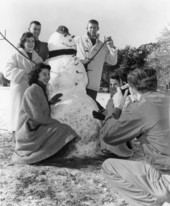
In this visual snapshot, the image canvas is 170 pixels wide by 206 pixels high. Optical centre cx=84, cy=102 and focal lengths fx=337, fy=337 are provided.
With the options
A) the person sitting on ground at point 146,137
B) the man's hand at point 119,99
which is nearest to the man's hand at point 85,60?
the man's hand at point 119,99

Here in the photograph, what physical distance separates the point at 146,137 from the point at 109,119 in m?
0.38

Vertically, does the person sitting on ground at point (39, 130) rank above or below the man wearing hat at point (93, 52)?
below

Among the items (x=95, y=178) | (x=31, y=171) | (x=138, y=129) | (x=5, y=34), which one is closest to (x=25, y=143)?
(x=31, y=171)

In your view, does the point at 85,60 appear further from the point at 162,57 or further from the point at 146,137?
the point at 162,57

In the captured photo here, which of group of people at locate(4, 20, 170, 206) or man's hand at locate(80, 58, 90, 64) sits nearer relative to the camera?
group of people at locate(4, 20, 170, 206)

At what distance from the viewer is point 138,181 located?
2750mm

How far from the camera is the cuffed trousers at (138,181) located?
2623mm

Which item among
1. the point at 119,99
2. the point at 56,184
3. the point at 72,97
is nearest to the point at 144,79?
the point at 56,184

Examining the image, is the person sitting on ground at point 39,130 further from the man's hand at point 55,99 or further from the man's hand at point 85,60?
the man's hand at point 85,60

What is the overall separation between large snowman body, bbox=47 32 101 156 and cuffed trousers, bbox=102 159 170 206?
1339 millimetres

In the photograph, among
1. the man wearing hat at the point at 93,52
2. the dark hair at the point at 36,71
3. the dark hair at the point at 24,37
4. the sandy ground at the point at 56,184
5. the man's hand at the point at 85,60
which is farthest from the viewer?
the man wearing hat at the point at 93,52

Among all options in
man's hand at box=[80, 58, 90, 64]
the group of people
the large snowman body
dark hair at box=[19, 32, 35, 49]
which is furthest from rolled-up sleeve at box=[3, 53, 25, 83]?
man's hand at box=[80, 58, 90, 64]

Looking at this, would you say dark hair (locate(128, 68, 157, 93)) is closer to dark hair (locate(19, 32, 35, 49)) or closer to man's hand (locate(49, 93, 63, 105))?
man's hand (locate(49, 93, 63, 105))

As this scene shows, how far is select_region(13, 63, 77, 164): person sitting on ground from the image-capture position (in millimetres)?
4148
